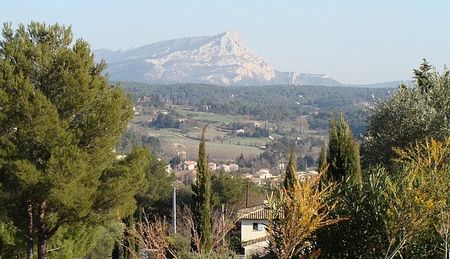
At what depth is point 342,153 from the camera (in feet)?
40.6

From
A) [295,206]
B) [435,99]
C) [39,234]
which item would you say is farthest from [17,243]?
[435,99]

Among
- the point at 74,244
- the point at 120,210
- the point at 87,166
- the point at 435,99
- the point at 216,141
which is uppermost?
the point at 435,99

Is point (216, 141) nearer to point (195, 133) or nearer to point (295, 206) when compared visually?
point (195, 133)

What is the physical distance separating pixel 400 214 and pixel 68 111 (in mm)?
7860

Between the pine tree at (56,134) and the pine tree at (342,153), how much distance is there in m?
4.54

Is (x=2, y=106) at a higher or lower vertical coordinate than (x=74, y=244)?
higher

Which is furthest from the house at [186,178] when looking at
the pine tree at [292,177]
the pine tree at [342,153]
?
the pine tree at [342,153]

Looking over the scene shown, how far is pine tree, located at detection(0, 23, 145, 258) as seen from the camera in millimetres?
11859

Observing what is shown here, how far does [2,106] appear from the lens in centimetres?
1198

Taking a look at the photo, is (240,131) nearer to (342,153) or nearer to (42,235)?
(42,235)

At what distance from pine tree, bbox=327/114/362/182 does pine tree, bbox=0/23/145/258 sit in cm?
454

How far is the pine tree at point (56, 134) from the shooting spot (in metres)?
11.9

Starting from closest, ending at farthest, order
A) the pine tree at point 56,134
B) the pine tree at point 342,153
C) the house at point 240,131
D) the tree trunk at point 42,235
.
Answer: the pine tree at point 56,134 → the pine tree at point 342,153 → the tree trunk at point 42,235 → the house at point 240,131

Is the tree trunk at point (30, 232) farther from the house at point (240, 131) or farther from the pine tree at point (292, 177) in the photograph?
the house at point (240, 131)
